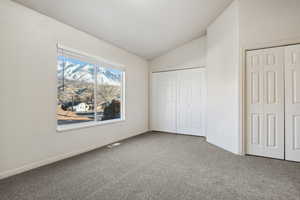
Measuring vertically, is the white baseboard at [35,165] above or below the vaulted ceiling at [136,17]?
below

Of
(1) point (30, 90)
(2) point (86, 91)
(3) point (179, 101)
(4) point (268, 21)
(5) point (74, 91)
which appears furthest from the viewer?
(3) point (179, 101)

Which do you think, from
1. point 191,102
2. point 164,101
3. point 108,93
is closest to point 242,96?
point 191,102

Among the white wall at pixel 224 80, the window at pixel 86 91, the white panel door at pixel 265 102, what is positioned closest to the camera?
the white panel door at pixel 265 102

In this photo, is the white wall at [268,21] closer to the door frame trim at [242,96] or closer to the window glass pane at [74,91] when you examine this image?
the door frame trim at [242,96]

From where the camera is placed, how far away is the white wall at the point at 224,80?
302cm

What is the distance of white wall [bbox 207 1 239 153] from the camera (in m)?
3.02

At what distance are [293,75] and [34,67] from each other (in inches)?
172

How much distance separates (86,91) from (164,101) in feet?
8.69

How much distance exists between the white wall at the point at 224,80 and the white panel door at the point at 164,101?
126 centimetres

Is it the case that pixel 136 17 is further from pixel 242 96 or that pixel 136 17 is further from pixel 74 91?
pixel 242 96

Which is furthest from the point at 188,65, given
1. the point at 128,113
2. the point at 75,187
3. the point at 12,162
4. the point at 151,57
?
the point at 12,162

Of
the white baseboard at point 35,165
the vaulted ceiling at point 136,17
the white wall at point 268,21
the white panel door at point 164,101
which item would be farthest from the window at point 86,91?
the white wall at point 268,21

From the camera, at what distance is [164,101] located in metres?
5.14

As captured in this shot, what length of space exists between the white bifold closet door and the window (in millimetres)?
1453
